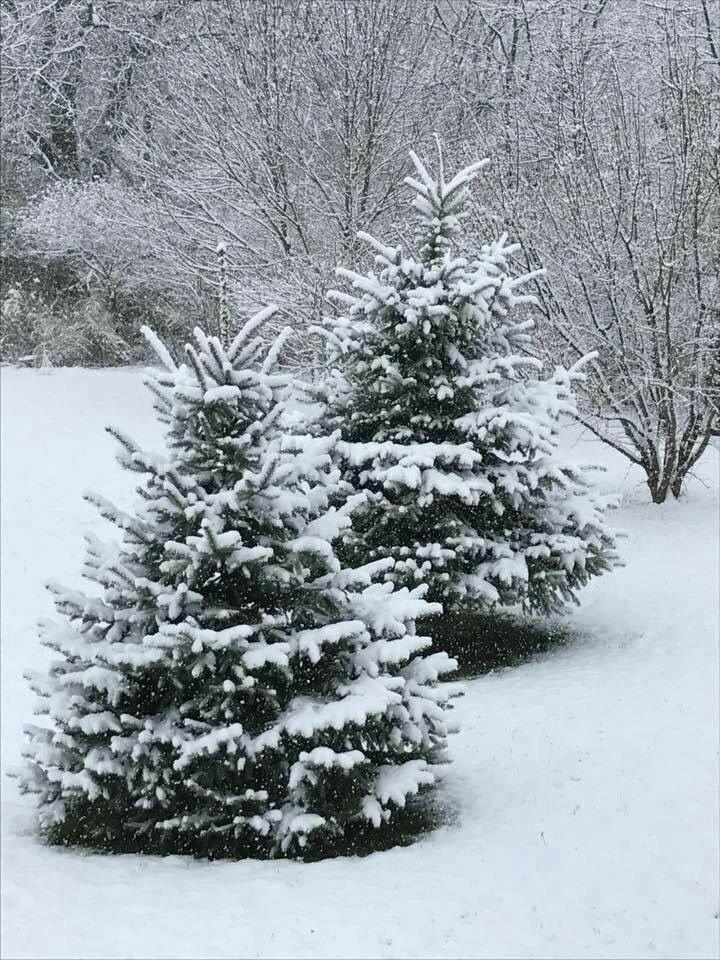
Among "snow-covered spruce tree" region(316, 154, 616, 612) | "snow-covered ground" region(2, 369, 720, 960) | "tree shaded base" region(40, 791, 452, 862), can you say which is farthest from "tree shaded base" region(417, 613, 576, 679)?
"tree shaded base" region(40, 791, 452, 862)

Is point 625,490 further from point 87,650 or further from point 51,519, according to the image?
point 87,650

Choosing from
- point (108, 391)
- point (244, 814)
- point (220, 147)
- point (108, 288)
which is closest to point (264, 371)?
point (244, 814)

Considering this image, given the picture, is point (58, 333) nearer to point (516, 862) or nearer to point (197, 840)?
point (197, 840)

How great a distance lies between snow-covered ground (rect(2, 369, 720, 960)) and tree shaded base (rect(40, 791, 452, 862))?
0.48 feet

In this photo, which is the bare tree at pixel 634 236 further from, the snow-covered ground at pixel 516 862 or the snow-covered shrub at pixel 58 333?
the snow-covered shrub at pixel 58 333

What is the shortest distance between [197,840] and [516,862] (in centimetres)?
183

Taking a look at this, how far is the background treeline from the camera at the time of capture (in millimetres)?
14062

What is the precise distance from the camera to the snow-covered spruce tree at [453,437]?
9219mm

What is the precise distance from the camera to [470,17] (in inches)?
794

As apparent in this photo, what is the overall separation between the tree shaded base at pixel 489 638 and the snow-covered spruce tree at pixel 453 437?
0.69 meters

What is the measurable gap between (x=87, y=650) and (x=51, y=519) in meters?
8.88

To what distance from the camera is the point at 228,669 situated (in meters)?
5.83

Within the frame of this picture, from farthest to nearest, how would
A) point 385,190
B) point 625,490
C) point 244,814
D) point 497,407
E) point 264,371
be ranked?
point 385,190
point 625,490
point 497,407
point 264,371
point 244,814

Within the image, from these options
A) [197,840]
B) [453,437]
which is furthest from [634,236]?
[197,840]
